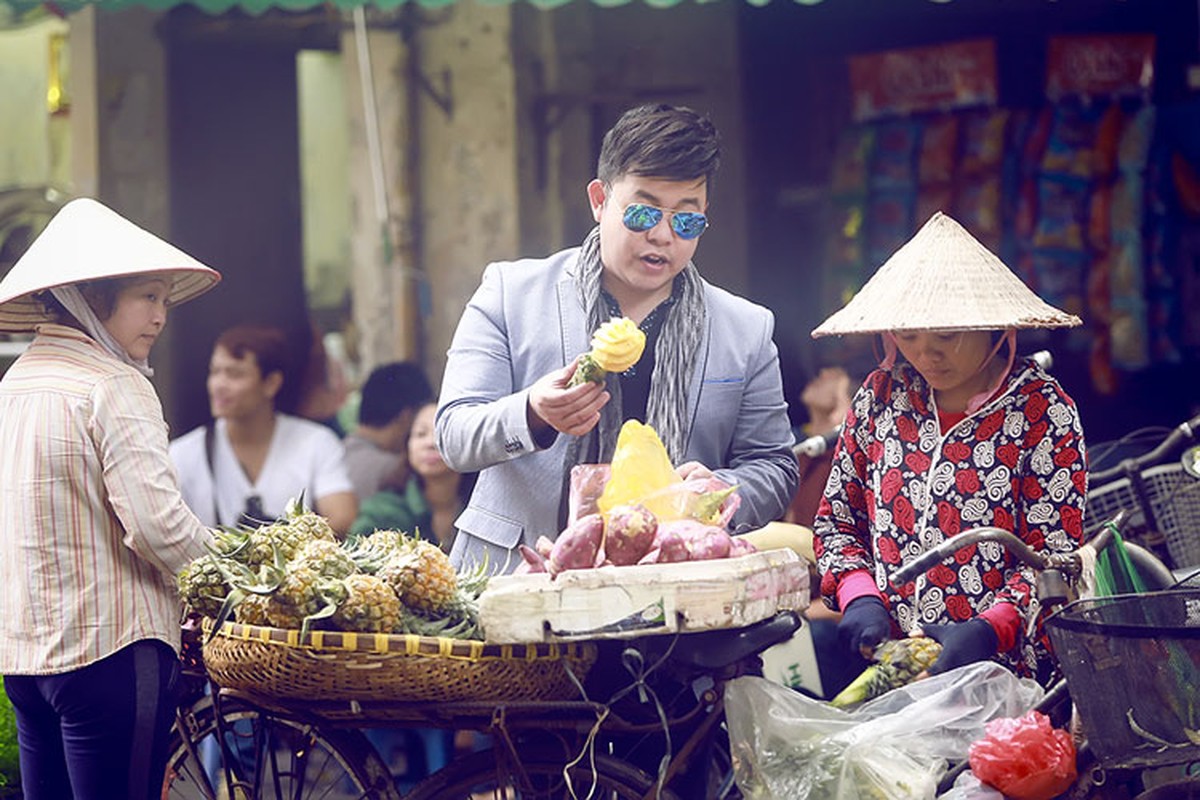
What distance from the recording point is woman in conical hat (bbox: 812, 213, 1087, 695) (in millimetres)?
3979

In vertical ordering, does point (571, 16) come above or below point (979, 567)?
above

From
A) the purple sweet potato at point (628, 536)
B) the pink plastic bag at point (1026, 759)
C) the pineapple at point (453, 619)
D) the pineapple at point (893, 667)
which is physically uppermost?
the purple sweet potato at point (628, 536)

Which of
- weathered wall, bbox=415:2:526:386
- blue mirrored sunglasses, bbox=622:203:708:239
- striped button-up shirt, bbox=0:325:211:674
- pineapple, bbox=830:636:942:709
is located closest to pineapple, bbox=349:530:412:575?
striped button-up shirt, bbox=0:325:211:674

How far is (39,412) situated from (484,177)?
4.50 meters

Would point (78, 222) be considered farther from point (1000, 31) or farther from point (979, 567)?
point (1000, 31)

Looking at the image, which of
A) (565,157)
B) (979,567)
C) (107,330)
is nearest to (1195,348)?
(565,157)

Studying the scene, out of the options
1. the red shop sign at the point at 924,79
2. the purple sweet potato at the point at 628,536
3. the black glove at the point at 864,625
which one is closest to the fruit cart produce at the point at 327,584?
the purple sweet potato at the point at 628,536

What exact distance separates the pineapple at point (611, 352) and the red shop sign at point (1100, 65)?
4.94 m

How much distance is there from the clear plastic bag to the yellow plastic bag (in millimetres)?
472

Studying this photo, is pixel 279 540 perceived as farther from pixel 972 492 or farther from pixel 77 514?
pixel 972 492

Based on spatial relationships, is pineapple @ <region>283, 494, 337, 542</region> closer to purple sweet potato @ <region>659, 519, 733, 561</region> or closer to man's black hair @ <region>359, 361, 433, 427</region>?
purple sweet potato @ <region>659, 519, 733, 561</region>

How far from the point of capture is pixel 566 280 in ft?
14.7

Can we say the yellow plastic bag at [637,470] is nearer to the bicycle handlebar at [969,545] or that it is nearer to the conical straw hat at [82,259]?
the bicycle handlebar at [969,545]

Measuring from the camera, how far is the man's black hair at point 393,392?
7586 millimetres
